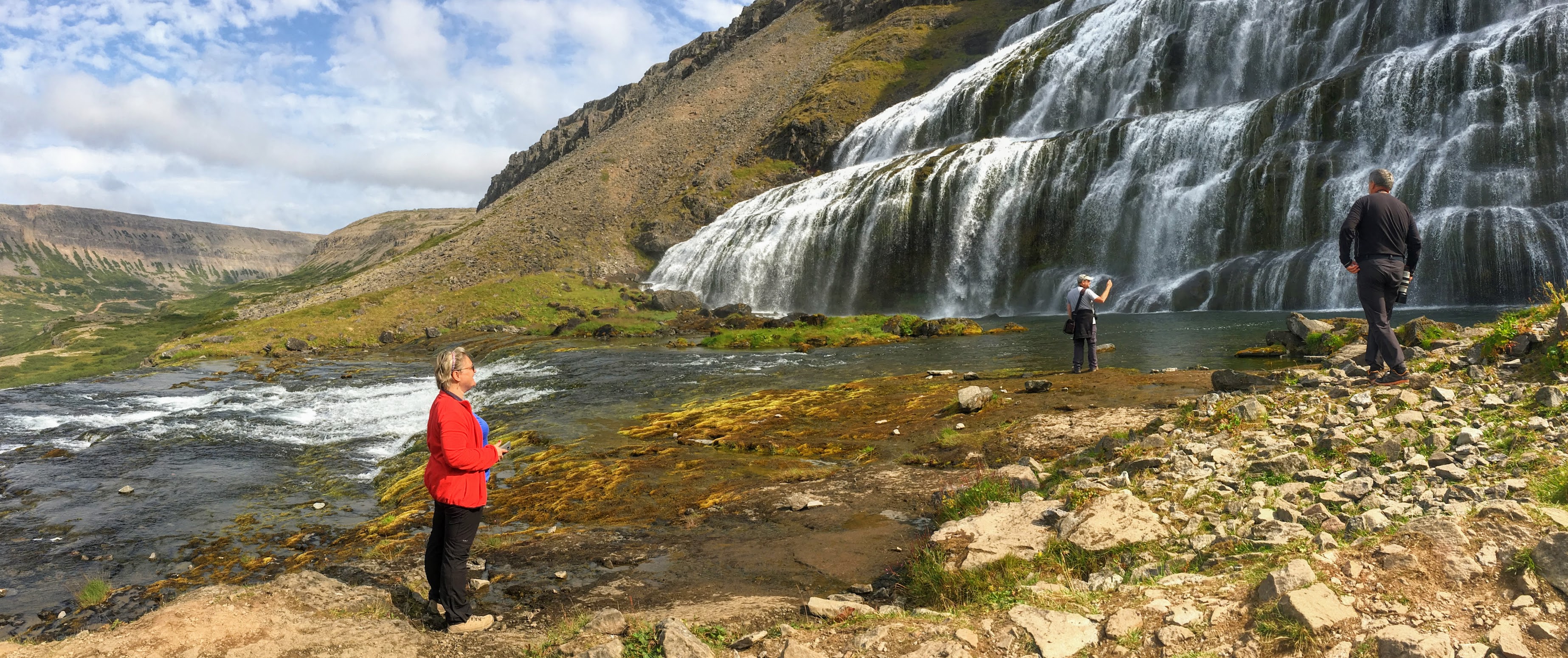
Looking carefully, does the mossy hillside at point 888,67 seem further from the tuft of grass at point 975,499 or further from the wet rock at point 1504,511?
the wet rock at point 1504,511

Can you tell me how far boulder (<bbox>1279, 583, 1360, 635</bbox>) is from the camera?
4.02m

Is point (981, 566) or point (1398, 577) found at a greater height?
point (1398, 577)

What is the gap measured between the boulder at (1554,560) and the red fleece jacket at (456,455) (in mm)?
6321

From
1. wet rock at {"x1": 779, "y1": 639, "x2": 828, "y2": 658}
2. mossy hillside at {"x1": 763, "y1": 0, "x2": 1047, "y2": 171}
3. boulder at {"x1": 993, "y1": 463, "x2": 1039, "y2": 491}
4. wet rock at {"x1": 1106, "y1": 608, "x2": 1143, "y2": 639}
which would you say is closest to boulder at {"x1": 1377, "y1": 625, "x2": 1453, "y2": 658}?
wet rock at {"x1": 1106, "y1": 608, "x2": 1143, "y2": 639}

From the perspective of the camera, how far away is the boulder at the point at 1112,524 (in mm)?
5816

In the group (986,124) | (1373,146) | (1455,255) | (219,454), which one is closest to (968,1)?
(986,124)

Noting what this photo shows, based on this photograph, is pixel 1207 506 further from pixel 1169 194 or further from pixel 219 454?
pixel 1169 194

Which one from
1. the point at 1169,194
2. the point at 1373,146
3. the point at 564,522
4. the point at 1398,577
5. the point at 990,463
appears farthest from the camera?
the point at 1169,194

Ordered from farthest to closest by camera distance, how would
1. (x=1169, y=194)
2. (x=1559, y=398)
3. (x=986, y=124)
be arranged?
(x=986, y=124)
(x=1169, y=194)
(x=1559, y=398)

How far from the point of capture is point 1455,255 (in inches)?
1065

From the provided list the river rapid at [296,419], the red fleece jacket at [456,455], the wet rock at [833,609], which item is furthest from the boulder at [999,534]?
the river rapid at [296,419]

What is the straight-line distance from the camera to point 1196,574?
5.02m

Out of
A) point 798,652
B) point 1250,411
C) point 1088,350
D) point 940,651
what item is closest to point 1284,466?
point 1250,411

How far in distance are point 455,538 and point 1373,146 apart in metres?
37.7
